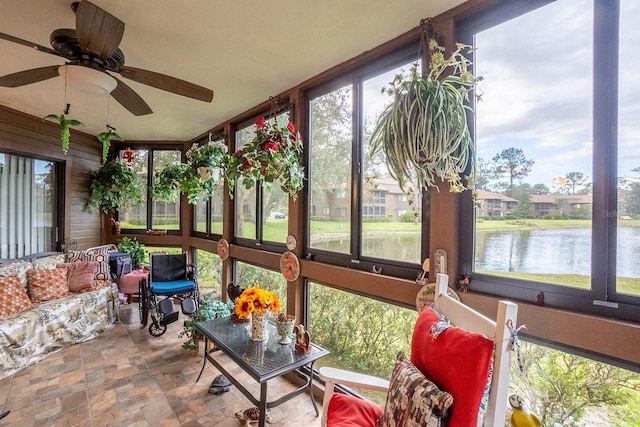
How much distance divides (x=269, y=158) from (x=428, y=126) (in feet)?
4.11

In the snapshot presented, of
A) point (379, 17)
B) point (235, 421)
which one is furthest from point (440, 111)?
point (235, 421)

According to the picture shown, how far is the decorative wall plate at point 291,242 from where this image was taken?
111 inches

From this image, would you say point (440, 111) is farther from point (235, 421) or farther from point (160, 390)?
point (160, 390)

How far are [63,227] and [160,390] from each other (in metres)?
3.29

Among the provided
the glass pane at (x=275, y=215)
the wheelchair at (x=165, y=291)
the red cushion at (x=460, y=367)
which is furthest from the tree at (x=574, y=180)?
the wheelchair at (x=165, y=291)

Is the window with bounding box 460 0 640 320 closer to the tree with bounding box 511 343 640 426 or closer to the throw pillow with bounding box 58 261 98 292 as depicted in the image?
the tree with bounding box 511 343 640 426

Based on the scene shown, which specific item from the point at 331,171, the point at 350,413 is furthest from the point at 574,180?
the point at 331,171

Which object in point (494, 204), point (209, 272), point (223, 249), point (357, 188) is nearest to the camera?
point (494, 204)

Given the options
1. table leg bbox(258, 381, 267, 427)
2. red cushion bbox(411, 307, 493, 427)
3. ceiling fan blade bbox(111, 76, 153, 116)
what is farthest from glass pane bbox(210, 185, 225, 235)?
red cushion bbox(411, 307, 493, 427)

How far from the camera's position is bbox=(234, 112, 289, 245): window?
3178 mm

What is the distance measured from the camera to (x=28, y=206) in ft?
12.8

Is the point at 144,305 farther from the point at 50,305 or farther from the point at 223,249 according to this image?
the point at 223,249

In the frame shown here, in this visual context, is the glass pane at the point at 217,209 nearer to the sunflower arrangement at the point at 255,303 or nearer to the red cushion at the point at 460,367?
the sunflower arrangement at the point at 255,303

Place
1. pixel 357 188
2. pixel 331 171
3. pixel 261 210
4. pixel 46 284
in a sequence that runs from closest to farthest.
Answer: pixel 357 188 < pixel 331 171 < pixel 46 284 < pixel 261 210
